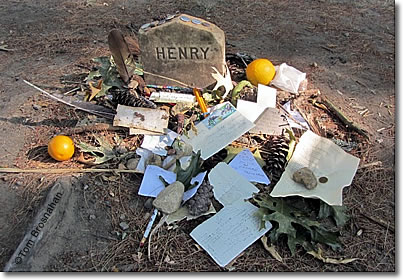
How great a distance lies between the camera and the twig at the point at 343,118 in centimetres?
336

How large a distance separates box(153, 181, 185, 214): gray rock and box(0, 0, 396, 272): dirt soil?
0.14 metres

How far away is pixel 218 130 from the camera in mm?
3301

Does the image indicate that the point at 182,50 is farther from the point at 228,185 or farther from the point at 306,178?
the point at 306,178

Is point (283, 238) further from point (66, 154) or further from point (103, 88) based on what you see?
point (103, 88)

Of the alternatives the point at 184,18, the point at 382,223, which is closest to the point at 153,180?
the point at 184,18

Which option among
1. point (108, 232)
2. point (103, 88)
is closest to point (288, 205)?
point (108, 232)

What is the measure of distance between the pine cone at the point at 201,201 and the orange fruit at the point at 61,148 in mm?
1067

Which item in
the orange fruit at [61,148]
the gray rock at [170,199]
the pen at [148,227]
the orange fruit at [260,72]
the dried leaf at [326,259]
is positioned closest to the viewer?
the dried leaf at [326,259]

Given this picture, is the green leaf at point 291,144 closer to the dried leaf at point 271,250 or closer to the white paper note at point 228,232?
the white paper note at point 228,232

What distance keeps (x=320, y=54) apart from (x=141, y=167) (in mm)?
2596

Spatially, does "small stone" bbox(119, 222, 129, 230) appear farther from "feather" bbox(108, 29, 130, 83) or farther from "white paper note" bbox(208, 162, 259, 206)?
Answer: "feather" bbox(108, 29, 130, 83)

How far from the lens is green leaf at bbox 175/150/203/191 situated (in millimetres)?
2871

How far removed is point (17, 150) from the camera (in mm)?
3344

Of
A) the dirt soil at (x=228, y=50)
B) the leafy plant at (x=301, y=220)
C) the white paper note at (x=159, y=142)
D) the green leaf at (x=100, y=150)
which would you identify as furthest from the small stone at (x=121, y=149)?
the leafy plant at (x=301, y=220)
